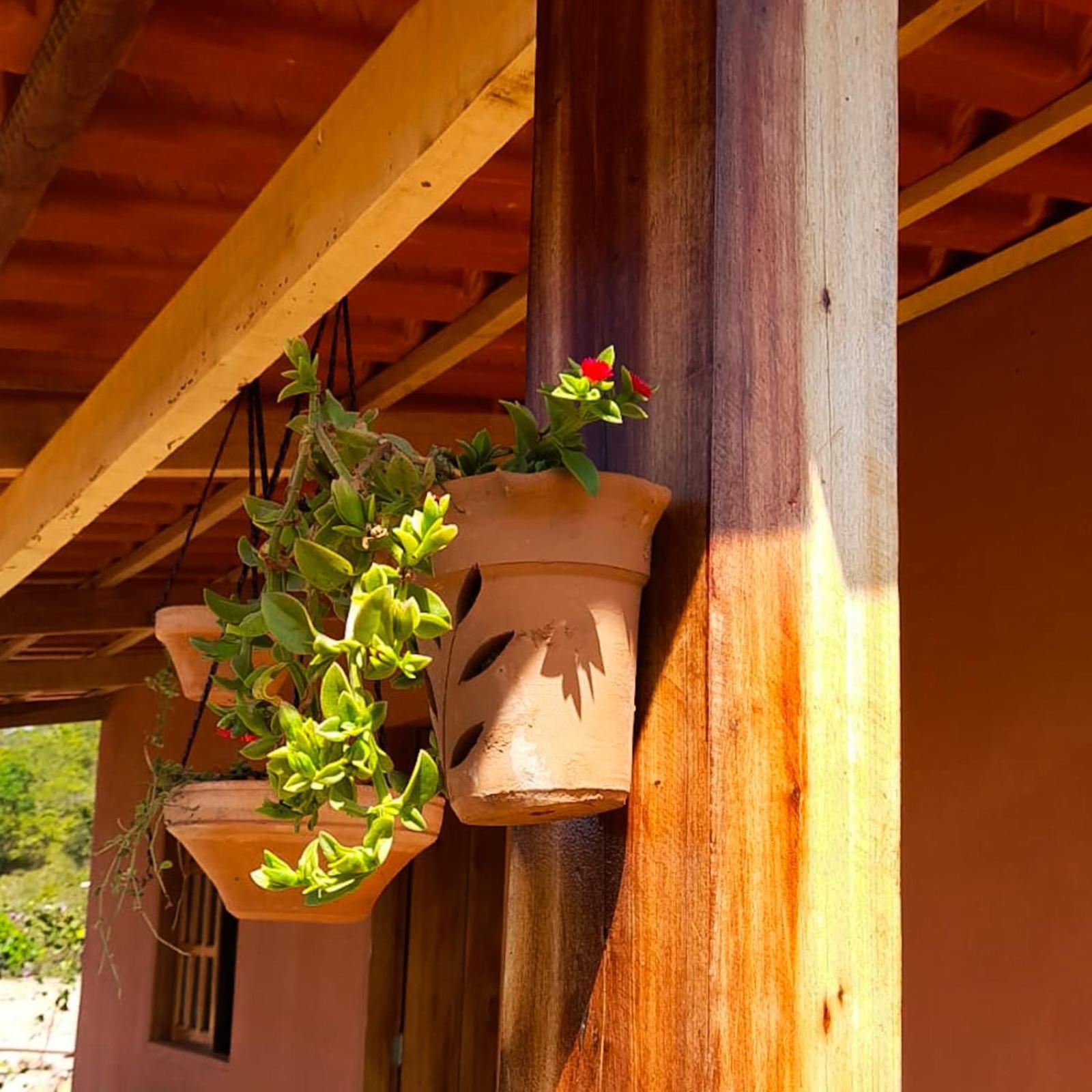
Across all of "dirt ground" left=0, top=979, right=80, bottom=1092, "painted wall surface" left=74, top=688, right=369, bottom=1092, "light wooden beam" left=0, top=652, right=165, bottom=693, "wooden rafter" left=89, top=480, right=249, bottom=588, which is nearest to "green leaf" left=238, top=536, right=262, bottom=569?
"wooden rafter" left=89, top=480, right=249, bottom=588

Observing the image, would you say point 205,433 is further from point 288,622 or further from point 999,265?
point 288,622

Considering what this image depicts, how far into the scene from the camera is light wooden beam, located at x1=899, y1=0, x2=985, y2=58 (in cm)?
204

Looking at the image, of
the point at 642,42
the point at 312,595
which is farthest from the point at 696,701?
the point at 642,42

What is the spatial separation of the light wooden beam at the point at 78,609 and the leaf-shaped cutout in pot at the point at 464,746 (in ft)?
17.7

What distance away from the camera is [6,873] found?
18.2m

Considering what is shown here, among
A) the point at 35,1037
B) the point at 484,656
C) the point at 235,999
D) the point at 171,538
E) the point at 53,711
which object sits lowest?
the point at 35,1037

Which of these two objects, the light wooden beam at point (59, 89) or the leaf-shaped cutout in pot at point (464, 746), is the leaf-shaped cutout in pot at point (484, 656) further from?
the light wooden beam at point (59, 89)

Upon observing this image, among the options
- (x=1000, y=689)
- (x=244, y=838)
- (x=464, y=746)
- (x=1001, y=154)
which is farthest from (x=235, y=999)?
(x=464, y=746)

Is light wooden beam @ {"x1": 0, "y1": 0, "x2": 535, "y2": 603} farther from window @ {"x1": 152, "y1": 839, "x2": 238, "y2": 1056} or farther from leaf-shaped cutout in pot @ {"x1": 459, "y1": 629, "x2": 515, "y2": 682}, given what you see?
window @ {"x1": 152, "y1": 839, "x2": 238, "y2": 1056}

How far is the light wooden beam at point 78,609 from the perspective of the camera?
5992mm

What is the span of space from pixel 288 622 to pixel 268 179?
1.94m

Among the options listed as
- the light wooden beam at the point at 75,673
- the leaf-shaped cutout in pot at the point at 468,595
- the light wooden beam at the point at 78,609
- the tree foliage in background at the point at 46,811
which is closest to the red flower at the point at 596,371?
the leaf-shaped cutout in pot at the point at 468,595

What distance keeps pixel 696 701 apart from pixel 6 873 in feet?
61.6

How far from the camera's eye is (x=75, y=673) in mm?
7684
